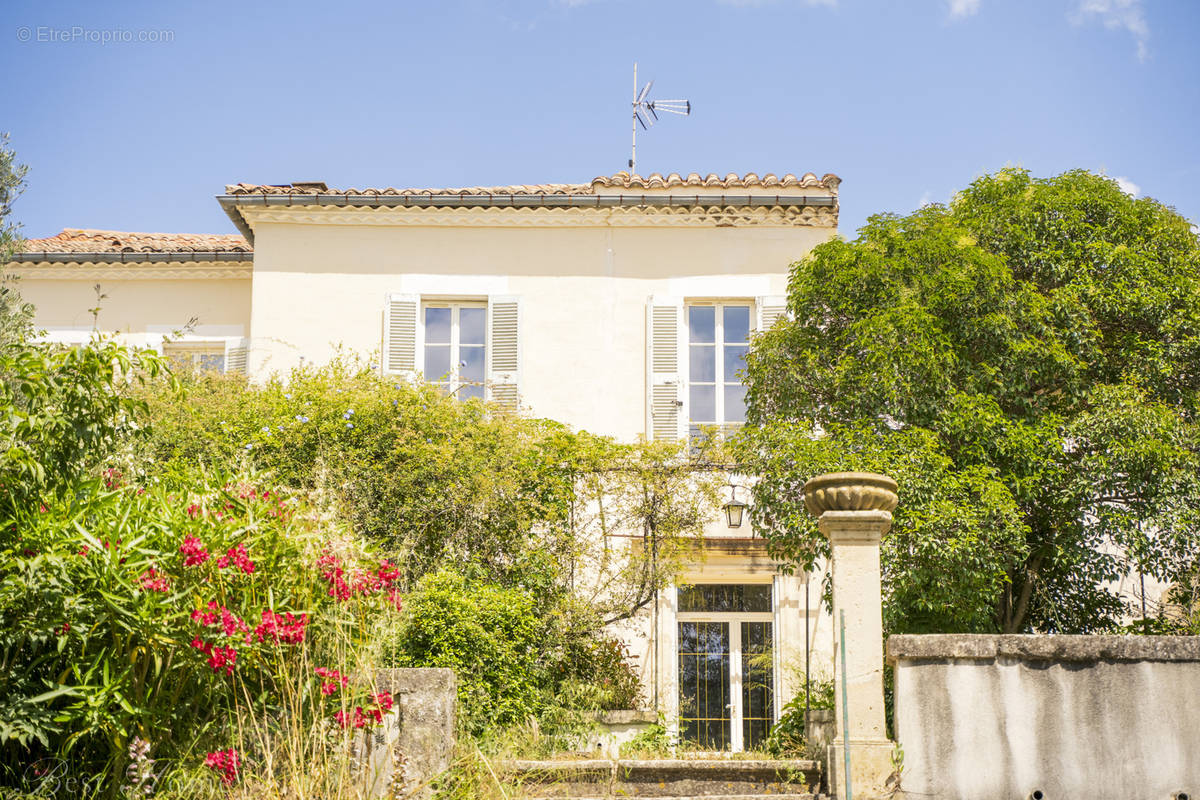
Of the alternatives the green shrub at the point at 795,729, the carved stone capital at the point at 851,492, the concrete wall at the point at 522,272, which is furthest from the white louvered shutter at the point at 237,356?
the carved stone capital at the point at 851,492

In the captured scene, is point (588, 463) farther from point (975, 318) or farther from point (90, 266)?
point (90, 266)

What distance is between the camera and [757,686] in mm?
13148

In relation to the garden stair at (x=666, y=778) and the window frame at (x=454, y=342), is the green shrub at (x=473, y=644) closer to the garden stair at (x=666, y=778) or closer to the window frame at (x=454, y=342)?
the garden stair at (x=666, y=778)

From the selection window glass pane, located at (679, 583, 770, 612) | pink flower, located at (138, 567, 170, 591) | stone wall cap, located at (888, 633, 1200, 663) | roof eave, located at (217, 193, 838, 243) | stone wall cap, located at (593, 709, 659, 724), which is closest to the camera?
pink flower, located at (138, 567, 170, 591)

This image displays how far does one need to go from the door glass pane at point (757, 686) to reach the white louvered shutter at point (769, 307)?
3569 mm

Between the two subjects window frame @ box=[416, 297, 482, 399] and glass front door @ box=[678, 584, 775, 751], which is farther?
window frame @ box=[416, 297, 482, 399]

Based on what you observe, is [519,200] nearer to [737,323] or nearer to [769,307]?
[737,323]

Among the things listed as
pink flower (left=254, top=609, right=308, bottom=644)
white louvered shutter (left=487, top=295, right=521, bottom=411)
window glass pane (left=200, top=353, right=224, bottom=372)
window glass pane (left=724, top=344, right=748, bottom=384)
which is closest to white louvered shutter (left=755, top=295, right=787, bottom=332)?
window glass pane (left=724, top=344, right=748, bottom=384)

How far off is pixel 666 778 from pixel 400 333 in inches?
305

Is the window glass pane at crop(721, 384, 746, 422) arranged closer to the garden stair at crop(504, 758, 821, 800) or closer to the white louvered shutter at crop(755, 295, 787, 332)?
the white louvered shutter at crop(755, 295, 787, 332)

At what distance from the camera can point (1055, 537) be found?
10312 millimetres

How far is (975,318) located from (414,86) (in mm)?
5117

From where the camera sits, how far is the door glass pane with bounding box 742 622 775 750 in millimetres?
12984

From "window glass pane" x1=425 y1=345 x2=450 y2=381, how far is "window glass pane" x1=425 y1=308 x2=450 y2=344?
0.30 feet
